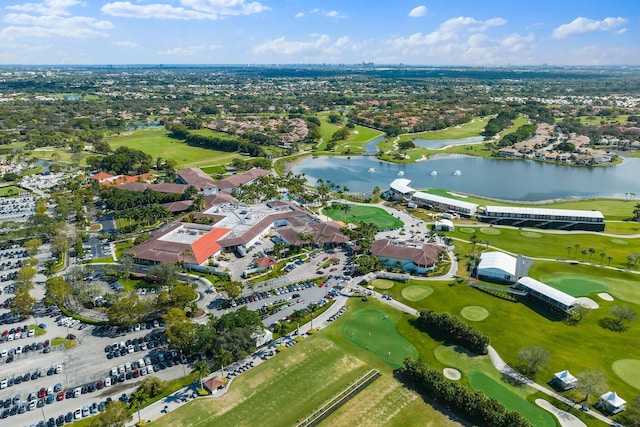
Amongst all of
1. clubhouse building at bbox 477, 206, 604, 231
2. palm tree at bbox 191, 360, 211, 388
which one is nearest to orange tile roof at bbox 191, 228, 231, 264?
palm tree at bbox 191, 360, 211, 388

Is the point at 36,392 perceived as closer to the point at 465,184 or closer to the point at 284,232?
the point at 284,232

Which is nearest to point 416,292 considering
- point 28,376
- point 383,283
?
point 383,283

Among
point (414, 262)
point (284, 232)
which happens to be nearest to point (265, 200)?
point (284, 232)

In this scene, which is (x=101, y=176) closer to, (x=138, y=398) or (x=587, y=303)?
(x=138, y=398)

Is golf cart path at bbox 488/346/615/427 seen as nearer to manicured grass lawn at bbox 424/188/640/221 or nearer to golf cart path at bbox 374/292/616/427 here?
golf cart path at bbox 374/292/616/427

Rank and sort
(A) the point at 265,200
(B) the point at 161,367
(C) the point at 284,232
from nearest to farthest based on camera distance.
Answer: (B) the point at 161,367, (C) the point at 284,232, (A) the point at 265,200

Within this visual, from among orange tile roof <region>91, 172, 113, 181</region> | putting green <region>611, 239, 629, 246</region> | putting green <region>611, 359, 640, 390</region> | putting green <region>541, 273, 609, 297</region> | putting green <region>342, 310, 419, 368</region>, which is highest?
orange tile roof <region>91, 172, 113, 181</region>

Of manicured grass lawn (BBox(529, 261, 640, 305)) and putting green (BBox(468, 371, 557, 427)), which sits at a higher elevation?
manicured grass lawn (BBox(529, 261, 640, 305))
